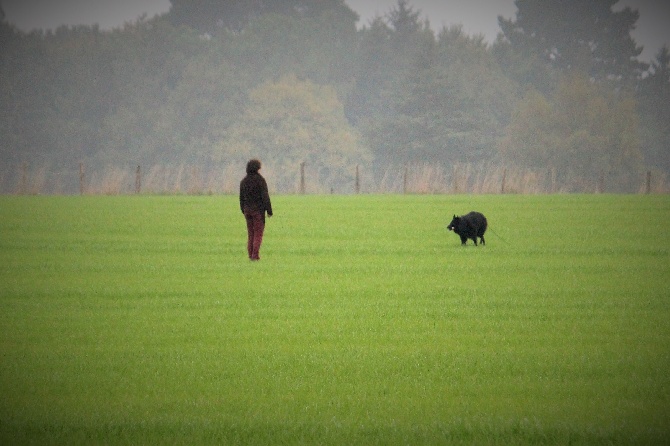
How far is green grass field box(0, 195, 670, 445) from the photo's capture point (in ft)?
23.6

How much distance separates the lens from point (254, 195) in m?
18.5

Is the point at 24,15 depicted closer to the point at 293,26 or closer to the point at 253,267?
the point at 293,26

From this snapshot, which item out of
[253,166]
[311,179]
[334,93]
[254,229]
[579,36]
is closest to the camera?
[253,166]

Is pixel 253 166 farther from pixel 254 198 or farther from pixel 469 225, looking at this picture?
pixel 469 225

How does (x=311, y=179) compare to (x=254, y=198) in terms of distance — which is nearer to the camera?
(x=254, y=198)

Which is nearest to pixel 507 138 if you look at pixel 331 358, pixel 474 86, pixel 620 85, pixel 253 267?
pixel 474 86

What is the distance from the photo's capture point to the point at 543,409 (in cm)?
755

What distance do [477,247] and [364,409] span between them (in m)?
14.2

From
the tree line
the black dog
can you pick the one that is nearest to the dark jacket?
the black dog

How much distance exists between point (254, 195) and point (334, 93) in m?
77.9

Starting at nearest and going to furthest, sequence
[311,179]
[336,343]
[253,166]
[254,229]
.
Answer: [336,343] < [253,166] < [254,229] < [311,179]

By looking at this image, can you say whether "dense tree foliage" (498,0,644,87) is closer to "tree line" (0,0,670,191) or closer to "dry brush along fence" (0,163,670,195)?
"tree line" (0,0,670,191)

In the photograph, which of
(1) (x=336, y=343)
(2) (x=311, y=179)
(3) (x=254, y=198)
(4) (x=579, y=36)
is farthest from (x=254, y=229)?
(4) (x=579, y=36)

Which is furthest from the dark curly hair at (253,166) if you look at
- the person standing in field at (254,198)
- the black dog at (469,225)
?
the black dog at (469,225)
